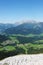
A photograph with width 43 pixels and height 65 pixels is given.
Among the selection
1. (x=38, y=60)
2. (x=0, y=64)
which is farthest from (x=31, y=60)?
(x=0, y=64)

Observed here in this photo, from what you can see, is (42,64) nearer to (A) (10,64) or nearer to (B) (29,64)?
(B) (29,64)

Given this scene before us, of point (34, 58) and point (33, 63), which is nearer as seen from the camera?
point (33, 63)

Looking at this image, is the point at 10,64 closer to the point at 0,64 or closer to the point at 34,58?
the point at 0,64

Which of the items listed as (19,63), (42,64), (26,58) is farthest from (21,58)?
(42,64)

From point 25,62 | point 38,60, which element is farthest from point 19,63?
point 38,60

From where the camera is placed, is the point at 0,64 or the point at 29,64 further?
the point at 0,64

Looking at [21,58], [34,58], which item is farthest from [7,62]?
[34,58]

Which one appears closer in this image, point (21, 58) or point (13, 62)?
point (13, 62)

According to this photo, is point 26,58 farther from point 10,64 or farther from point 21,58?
point 10,64
